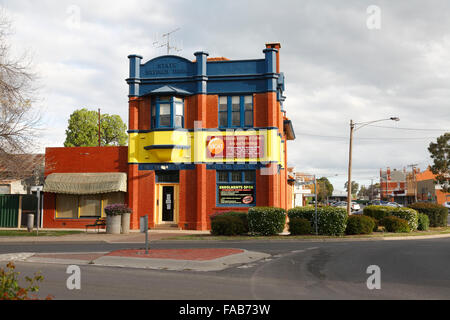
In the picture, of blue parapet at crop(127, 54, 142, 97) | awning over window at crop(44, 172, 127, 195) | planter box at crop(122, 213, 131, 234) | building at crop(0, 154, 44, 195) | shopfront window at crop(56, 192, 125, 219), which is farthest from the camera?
shopfront window at crop(56, 192, 125, 219)

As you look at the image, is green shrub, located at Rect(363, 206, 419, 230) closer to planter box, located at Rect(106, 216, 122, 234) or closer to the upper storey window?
the upper storey window

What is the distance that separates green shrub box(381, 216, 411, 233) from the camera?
23.8 m

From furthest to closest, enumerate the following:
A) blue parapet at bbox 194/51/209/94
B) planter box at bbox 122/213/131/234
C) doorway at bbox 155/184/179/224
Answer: doorway at bbox 155/184/179/224, blue parapet at bbox 194/51/209/94, planter box at bbox 122/213/131/234

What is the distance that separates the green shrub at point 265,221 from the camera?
70.2ft

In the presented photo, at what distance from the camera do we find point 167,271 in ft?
39.2

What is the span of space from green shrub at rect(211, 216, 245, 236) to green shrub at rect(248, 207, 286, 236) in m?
0.58

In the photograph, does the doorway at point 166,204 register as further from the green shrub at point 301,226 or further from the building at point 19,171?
the green shrub at point 301,226

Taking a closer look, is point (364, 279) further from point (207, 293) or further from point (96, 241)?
point (96, 241)

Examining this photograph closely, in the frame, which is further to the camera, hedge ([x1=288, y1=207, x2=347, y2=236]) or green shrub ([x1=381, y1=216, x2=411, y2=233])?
green shrub ([x1=381, y1=216, x2=411, y2=233])

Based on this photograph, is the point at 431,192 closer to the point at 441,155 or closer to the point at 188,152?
the point at 441,155

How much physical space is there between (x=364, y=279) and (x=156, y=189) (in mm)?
18276

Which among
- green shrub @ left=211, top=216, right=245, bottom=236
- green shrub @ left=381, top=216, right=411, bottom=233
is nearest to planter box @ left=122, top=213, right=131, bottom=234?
green shrub @ left=211, top=216, right=245, bottom=236

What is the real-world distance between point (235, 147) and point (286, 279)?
16.2 meters
